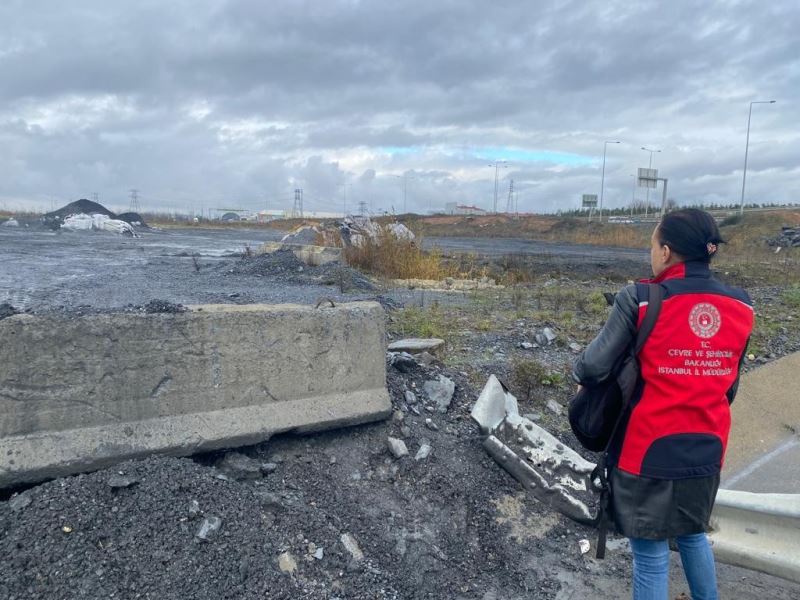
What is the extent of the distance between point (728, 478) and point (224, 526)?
367 centimetres

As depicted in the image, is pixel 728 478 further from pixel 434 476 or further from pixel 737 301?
pixel 737 301

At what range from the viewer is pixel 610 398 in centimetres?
252

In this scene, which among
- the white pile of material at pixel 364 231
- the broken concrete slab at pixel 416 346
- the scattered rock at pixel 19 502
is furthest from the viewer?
the white pile of material at pixel 364 231

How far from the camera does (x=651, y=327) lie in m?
2.42

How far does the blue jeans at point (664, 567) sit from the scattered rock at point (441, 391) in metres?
2.02

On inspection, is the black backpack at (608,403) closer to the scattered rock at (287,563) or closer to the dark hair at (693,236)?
the dark hair at (693,236)

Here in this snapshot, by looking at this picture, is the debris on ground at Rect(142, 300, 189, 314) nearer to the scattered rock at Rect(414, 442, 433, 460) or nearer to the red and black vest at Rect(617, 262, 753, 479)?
the scattered rock at Rect(414, 442, 433, 460)

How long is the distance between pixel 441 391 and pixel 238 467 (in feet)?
5.46

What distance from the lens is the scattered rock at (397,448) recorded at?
389 centimetres

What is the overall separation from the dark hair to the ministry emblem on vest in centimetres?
20

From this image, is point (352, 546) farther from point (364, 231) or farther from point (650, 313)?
point (364, 231)

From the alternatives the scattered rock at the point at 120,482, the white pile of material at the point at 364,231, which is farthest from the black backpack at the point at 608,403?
the white pile of material at the point at 364,231

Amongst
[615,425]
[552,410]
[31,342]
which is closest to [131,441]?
[31,342]

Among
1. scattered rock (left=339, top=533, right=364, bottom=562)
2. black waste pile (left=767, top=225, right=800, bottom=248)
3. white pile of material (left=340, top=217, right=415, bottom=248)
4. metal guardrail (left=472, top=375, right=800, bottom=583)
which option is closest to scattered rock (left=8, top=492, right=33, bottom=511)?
scattered rock (left=339, top=533, right=364, bottom=562)
